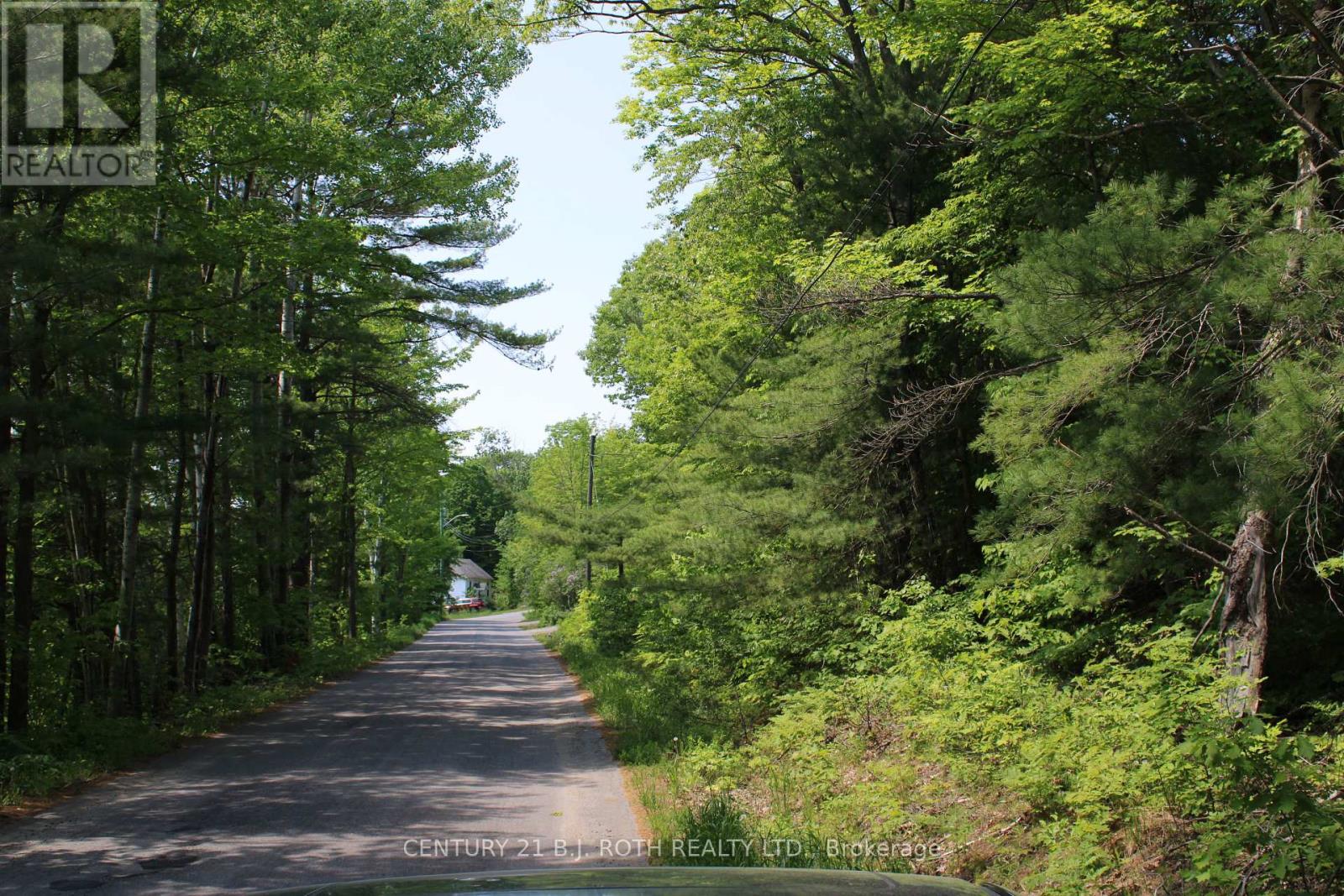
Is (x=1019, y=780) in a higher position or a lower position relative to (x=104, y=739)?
higher

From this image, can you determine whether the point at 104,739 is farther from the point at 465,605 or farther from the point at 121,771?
the point at 465,605

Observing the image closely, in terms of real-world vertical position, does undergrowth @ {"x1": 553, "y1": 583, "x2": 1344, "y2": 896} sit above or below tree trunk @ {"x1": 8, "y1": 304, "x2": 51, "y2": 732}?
below

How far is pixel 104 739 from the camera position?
477 inches

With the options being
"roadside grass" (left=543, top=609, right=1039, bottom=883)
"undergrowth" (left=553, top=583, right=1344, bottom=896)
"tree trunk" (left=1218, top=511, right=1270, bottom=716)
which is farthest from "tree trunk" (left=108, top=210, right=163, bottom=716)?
"tree trunk" (left=1218, top=511, right=1270, bottom=716)

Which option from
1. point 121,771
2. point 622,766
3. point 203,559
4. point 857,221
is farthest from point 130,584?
point 857,221

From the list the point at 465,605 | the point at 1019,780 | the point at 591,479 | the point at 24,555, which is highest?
the point at 591,479

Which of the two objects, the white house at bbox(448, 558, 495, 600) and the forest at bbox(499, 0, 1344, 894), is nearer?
the forest at bbox(499, 0, 1344, 894)

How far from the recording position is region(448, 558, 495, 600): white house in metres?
120

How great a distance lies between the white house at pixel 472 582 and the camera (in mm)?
120125

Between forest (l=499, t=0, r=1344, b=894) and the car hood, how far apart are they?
12.8 ft

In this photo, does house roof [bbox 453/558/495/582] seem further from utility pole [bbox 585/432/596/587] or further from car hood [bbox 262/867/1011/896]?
car hood [bbox 262/867/1011/896]

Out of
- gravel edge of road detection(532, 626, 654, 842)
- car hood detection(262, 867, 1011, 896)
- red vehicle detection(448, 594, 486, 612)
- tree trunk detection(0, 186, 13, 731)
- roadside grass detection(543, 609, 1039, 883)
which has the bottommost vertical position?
red vehicle detection(448, 594, 486, 612)

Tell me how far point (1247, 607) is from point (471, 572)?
392 feet

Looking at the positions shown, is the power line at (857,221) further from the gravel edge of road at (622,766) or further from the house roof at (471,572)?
the house roof at (471,572)
